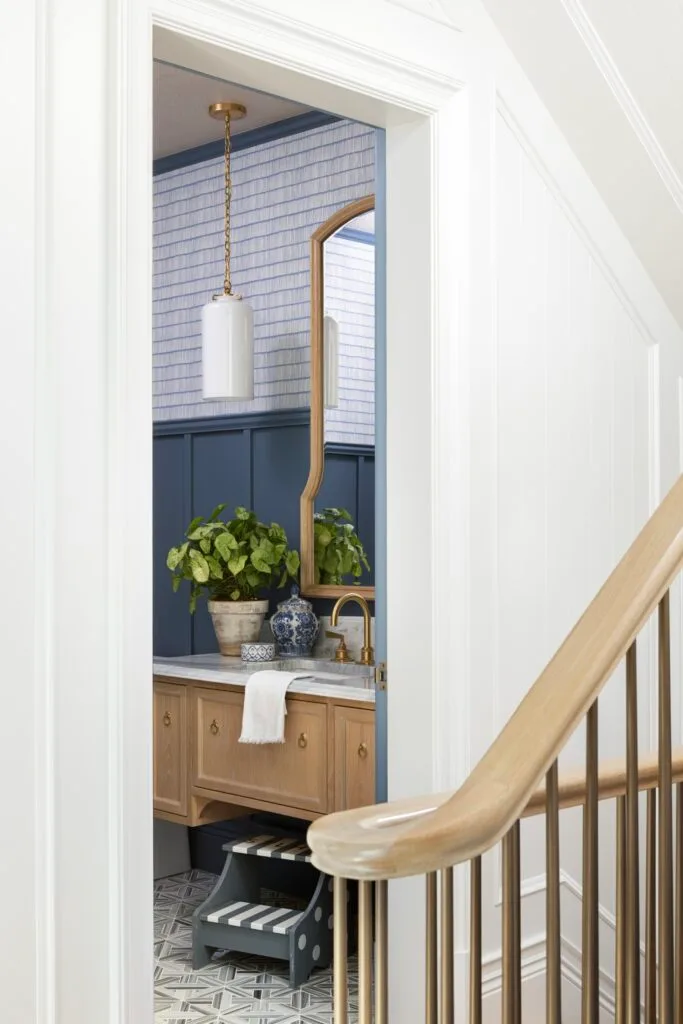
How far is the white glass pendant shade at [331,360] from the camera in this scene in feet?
13.5

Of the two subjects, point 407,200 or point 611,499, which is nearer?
point 407,200

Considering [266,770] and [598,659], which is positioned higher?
[598,659]

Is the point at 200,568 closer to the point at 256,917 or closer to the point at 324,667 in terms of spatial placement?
the point at 324,667

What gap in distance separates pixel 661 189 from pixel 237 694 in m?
1.92

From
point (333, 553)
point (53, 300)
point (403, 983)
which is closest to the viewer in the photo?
point (53, 300)

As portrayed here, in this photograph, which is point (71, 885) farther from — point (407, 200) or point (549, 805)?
point (407, 200)

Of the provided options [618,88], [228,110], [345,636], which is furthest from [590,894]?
[228,110]

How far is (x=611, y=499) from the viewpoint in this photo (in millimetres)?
3256

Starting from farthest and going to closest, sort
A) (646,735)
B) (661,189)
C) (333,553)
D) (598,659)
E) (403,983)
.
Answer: (333,553) < (646,735) < (661,189) < (403,983) < (598,659)

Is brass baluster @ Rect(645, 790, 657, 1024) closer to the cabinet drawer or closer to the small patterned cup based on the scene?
the cabinet drawer

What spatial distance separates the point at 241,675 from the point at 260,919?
0.73 meters

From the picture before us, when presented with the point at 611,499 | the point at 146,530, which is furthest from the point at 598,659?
the point at 611,499

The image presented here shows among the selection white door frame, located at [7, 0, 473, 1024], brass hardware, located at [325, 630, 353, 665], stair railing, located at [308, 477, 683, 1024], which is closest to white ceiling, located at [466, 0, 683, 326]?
white door frame, located at [7, 0, 473, 1024]

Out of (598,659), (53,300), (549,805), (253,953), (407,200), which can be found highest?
(407,200)
